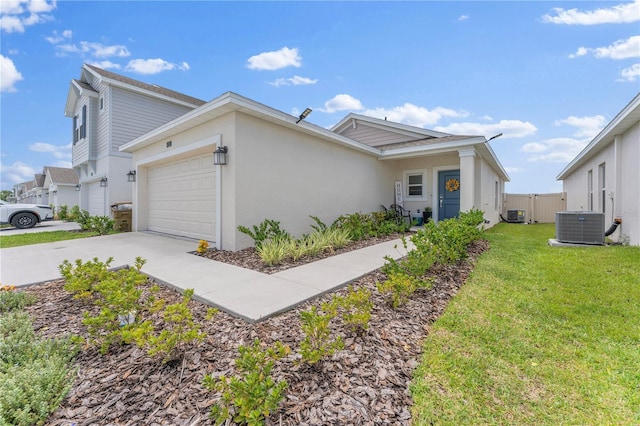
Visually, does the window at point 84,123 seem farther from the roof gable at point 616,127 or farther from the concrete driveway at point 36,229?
the roof gable at point 616,127

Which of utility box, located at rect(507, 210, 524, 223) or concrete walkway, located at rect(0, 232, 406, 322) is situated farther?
utility box, located at rect(507, 210, 524, 223)

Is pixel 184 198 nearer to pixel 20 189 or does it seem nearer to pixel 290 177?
pixel 290 177

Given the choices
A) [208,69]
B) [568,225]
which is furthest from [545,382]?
[208,69]

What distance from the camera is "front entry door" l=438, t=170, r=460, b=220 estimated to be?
1047 cm

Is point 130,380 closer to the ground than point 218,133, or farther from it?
closer to the ground

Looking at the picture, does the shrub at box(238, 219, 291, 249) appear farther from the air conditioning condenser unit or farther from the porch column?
the air conditioning condenser unit

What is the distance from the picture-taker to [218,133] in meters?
6.20

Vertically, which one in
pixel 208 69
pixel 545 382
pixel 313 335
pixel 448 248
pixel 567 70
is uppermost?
pixel 208 69

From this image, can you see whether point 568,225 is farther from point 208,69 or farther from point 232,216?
point 208,69

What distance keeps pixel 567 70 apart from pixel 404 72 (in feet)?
14.0

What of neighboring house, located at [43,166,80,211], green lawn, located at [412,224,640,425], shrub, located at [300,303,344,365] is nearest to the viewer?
green lawn, located at [412,224,640,425]

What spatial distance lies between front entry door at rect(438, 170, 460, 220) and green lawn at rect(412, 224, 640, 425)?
6.31m

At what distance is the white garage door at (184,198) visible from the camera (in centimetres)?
696

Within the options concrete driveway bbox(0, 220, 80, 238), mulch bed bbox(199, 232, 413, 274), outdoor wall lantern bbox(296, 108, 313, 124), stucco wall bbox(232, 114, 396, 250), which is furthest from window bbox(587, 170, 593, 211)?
concrete driveway bbox(0, 220, 80, 238)
